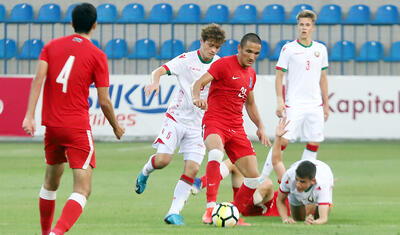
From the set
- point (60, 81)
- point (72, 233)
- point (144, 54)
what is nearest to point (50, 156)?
point (60, 81)

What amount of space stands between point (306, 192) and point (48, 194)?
2.47m

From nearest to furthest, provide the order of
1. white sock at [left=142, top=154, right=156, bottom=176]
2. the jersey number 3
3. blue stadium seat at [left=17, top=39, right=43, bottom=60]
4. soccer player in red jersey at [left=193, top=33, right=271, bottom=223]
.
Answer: the jersey number 3
soccer player in red jersey at [left=193, top=33, right=271, bottom=223]
white sock at [left=142, top=154, right=156, bottom=176]
blue stadium seat at [left=17, top=39, right=43, bottom=60]

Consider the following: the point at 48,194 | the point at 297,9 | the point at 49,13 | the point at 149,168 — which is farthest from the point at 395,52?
the point at 48,194

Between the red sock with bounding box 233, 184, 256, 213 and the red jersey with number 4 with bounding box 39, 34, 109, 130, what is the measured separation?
237 centimetres

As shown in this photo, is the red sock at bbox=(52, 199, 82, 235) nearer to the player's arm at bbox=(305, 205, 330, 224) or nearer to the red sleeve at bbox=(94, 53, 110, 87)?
the red sleeve at bbox=(94, 53, 110, 87)

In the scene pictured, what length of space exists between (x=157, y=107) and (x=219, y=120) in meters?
9.80

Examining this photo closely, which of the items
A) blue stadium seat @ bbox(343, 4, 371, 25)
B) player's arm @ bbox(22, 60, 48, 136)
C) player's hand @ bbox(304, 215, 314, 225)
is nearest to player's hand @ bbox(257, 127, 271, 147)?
player's hand @ bbox(304, 215, 314, 225)

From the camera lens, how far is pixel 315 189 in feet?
23.9

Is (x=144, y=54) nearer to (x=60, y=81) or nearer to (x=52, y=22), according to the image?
(x=52, y=22)

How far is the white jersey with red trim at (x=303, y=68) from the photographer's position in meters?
9.70

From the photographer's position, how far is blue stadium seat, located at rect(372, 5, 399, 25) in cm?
2012

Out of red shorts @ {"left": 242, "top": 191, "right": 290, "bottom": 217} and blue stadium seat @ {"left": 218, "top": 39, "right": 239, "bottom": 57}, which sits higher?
blue stadium seat @ {"left": 218, "top": 39, "right": 239, "bottom": 57}

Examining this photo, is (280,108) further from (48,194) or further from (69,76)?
(69,76)

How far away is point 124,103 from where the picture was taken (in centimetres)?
1717
